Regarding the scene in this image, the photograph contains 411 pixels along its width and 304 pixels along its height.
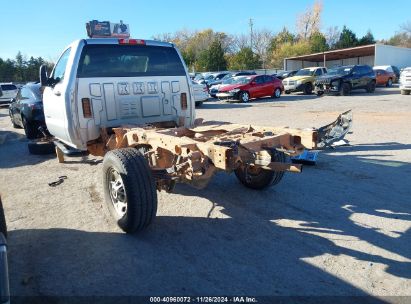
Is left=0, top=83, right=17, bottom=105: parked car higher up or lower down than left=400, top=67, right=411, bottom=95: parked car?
higher up

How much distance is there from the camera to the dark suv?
23.9 meters

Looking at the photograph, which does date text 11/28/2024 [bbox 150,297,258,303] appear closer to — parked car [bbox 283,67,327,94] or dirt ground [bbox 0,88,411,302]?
dirt ground [bbox 0,88,411,302]

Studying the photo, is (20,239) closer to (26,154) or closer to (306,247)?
(306,247)

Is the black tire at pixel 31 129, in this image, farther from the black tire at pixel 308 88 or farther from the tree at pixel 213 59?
the tree at pixel 213 59

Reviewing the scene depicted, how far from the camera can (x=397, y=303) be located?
2885 mm

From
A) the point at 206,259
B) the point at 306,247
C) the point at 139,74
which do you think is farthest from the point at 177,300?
the point at 139,74

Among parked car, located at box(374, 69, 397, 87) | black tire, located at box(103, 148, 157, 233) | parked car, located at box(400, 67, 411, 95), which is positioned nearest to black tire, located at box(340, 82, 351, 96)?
parked car, located at box(400, 67, 411, 95)

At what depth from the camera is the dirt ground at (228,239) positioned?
320 cm

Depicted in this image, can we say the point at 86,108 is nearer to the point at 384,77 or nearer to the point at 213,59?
the point at 384,77

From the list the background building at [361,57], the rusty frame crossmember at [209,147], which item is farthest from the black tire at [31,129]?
the background building at [361,57]

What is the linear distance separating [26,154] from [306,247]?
7624mm

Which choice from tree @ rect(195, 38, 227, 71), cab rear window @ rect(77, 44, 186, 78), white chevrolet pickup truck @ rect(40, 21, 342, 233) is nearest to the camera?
white chevrolet pickup truck @ rect(40, 21, 342, 233)

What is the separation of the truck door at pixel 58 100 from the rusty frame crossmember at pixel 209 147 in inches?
34.3

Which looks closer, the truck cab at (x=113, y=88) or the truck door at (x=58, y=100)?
the truck cab at (x=113, y=88)
